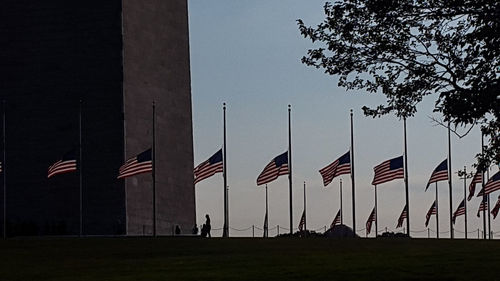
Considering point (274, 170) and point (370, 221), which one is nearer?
point (274, 170)

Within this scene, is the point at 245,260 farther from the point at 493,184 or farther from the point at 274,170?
the point at 493,184

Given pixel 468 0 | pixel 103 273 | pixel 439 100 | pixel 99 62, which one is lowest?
pixel 103 273

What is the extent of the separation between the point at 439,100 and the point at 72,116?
2579 inches

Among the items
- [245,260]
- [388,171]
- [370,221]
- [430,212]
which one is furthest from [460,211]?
[245,260]

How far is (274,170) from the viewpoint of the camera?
81750mm

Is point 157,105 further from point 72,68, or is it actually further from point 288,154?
point 288,154

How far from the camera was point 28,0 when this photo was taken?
10288 cm

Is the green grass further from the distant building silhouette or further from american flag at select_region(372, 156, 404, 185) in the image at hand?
the distant building silhouette

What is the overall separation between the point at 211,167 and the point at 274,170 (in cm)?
417

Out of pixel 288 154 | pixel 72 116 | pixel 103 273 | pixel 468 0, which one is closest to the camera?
pixel 468 0

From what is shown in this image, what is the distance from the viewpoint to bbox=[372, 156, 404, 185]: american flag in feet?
274

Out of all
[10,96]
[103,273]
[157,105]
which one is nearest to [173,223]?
[157,105]

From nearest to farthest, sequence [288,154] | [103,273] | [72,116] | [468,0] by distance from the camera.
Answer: [468,0] → [103,273] → [288,154] → [72,116]

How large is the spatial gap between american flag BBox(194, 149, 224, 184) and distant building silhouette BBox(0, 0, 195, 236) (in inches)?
654
